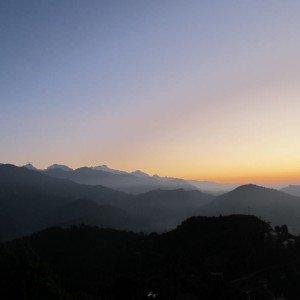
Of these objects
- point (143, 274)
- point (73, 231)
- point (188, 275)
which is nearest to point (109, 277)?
point (143, 274)

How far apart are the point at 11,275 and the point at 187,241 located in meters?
44.5

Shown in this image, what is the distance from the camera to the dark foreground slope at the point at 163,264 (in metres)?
43.5

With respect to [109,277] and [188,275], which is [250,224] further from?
[109,277]

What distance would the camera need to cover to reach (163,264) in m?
66.3

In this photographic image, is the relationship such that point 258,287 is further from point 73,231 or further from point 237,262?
point 73,231

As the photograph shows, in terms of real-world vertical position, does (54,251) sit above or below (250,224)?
Result: below

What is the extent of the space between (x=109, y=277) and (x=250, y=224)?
30.7 metres

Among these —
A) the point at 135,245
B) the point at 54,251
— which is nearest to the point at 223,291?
the point at 135,245

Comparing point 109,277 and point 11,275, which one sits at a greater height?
point 11,275

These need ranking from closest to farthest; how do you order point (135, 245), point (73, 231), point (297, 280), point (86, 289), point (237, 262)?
point (297, 280), point (86, 289), point (237, 262), point (135, 245), point (73, 231)

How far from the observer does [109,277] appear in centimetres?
6819

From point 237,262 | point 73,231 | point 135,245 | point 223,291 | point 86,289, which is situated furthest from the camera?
point 73,231

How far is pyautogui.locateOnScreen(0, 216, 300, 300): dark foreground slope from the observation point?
43.5m

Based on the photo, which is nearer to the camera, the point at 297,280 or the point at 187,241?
the point at 297,280
